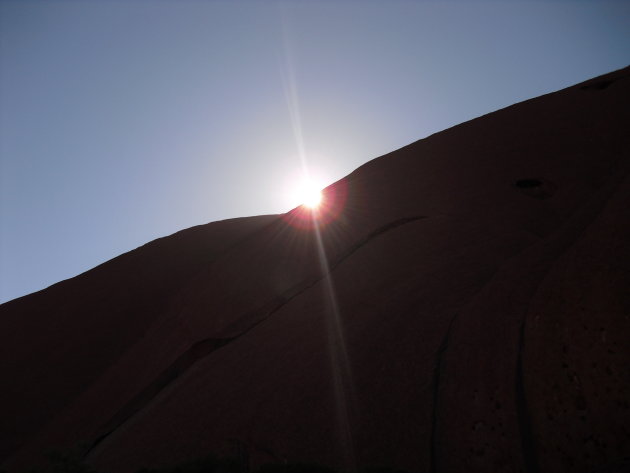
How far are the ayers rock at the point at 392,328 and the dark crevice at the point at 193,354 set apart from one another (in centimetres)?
5

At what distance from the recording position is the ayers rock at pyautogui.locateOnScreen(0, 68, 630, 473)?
776 centimetres

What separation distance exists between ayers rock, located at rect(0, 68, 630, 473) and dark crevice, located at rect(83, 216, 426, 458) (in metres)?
0.05

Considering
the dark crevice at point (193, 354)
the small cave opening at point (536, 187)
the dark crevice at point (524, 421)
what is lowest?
the dark crevice at point (524, 421)

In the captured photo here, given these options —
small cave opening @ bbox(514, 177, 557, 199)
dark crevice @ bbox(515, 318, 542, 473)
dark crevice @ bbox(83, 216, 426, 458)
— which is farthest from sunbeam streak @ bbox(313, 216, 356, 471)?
small cave opening @ bbox(514, 177, 557, 199)

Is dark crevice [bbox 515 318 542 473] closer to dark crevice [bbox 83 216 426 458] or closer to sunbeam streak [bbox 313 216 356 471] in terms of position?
sunbeam streak [bbox 313 216 356 471]

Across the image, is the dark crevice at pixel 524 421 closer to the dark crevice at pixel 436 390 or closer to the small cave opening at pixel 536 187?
the dark crevice at pixel 436 390

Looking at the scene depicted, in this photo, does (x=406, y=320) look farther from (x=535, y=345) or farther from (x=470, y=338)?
(x=535, y=345)

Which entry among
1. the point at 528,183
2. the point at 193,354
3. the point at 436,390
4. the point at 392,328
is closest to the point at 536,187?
the point at 528,183

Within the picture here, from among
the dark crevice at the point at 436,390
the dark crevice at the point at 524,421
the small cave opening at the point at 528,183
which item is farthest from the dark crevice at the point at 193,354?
the dark crevice at the point at 524,421

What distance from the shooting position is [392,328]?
10.5 meters

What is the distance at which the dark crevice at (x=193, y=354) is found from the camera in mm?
12406

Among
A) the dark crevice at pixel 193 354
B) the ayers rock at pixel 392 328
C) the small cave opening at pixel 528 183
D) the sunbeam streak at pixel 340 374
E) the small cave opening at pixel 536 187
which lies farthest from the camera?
the small cave opening at pixel 528 183

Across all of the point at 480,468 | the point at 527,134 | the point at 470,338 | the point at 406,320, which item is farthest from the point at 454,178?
the point at 480,468

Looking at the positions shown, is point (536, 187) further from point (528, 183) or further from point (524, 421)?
point (524, 421)
